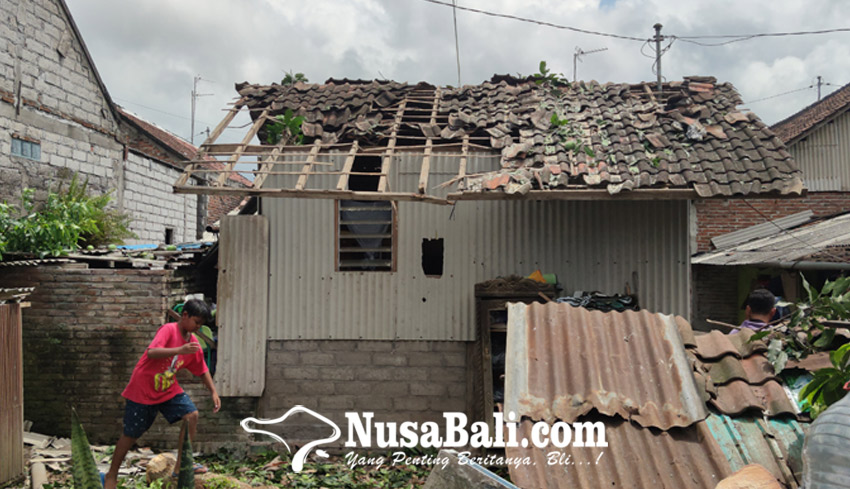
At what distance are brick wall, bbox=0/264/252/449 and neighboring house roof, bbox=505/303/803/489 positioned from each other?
545 cm

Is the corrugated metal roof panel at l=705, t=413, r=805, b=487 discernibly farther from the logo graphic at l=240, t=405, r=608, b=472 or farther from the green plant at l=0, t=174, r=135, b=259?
the green plant at l=0, t=174, r=135, b=259

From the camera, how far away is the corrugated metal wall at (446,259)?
7816 mm

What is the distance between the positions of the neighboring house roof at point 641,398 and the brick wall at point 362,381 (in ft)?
12.7

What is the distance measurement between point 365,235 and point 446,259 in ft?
3.93

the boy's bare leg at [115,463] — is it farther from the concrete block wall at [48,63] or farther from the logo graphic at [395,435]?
the concrete block wall at [48,63]

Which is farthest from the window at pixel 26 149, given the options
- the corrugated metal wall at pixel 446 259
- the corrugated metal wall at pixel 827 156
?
the corrugated metal wall at pixel 827 156

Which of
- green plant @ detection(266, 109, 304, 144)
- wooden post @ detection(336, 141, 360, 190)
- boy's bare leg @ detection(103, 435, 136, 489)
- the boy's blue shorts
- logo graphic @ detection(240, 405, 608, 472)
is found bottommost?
logo graphic @ detection(240, 405, 608, 472)

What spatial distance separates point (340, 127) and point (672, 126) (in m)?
4.86

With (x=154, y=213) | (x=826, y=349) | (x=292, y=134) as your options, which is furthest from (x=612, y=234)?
(x=154, y=213)

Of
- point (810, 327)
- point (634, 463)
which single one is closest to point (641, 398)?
point (634, 463)

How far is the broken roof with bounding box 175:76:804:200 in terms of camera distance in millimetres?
6754

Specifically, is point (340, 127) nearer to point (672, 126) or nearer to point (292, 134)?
point (292, 134)

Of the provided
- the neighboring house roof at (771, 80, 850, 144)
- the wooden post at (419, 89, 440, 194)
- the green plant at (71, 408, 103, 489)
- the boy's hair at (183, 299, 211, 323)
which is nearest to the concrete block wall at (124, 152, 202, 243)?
the wooden post at (419, 89, 440, 194)

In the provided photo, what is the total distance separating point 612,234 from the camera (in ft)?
25.7
